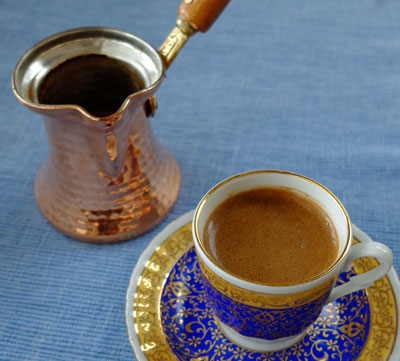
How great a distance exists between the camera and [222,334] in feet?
2.09

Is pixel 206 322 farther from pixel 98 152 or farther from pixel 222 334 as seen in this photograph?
pixel 98 152

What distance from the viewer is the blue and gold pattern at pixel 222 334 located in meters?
0.61

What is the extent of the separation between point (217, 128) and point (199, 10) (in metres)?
0.26

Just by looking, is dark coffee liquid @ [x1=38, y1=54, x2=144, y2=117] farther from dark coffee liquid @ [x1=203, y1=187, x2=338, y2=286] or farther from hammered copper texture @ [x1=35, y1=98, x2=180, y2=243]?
dark coffee liquid @ [x1=203, y1=187, x2=338, y2=286]

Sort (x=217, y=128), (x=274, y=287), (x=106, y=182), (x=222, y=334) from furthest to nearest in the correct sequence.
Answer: (x=217, y=128) < (x=106, y=182) < (x=222, y=334) < (x=274, y=287)

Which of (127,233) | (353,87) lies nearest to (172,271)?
(127,233)

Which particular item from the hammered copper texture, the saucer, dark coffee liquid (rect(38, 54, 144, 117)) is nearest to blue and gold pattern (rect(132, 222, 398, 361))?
the saucer

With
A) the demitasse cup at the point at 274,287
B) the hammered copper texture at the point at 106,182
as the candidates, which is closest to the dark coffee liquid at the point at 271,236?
the demitasse cup at the point at 274,287

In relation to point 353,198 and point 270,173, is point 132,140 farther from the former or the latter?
point 353,198

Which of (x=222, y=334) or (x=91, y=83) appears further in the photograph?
(x=91, y=83)

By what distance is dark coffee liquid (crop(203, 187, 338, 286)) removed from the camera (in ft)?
1.89

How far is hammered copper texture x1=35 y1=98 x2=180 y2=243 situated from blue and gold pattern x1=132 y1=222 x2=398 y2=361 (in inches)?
4.1

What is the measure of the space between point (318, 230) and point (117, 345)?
0.93ft

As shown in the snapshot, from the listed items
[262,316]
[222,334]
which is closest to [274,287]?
[262,316]
